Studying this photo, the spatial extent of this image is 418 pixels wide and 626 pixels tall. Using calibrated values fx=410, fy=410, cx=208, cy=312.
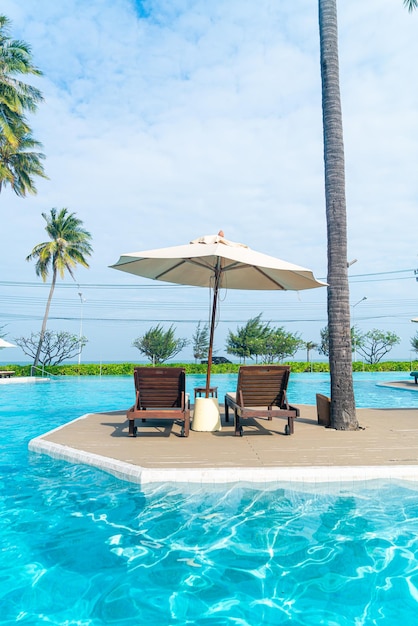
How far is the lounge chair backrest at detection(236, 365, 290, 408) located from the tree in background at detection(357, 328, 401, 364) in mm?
47599

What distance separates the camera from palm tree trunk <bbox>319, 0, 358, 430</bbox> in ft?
22.1

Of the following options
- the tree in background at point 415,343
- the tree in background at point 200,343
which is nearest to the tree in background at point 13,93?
the tree in background at point 200,343

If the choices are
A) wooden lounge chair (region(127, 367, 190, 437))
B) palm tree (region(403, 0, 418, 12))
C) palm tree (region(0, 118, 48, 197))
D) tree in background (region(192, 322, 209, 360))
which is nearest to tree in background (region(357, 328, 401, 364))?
tree in background (region(192, 322, 209, 360))

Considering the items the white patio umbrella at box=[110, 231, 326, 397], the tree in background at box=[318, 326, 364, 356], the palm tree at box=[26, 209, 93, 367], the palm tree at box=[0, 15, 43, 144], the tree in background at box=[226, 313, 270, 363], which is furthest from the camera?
A: the tree in background at box=[318, 326, 364, 356]

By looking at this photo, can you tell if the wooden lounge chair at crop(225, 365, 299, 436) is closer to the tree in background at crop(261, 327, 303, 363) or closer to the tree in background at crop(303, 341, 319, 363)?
the tree in background at crop(261, 327, 303, 363)

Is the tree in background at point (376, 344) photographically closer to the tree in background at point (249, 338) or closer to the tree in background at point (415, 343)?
the tree in background at point (415, 343)

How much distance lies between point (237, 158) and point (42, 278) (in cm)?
2403

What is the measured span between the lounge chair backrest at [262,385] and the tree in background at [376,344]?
156 feet

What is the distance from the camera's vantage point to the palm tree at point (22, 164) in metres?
22.9

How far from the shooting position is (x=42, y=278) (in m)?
33.1

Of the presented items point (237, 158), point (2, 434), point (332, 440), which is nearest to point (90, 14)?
point (237, 158)

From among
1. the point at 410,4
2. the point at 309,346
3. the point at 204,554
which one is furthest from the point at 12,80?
the point at 309,346

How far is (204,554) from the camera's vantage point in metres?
2.99

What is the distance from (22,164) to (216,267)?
70.3 feet
